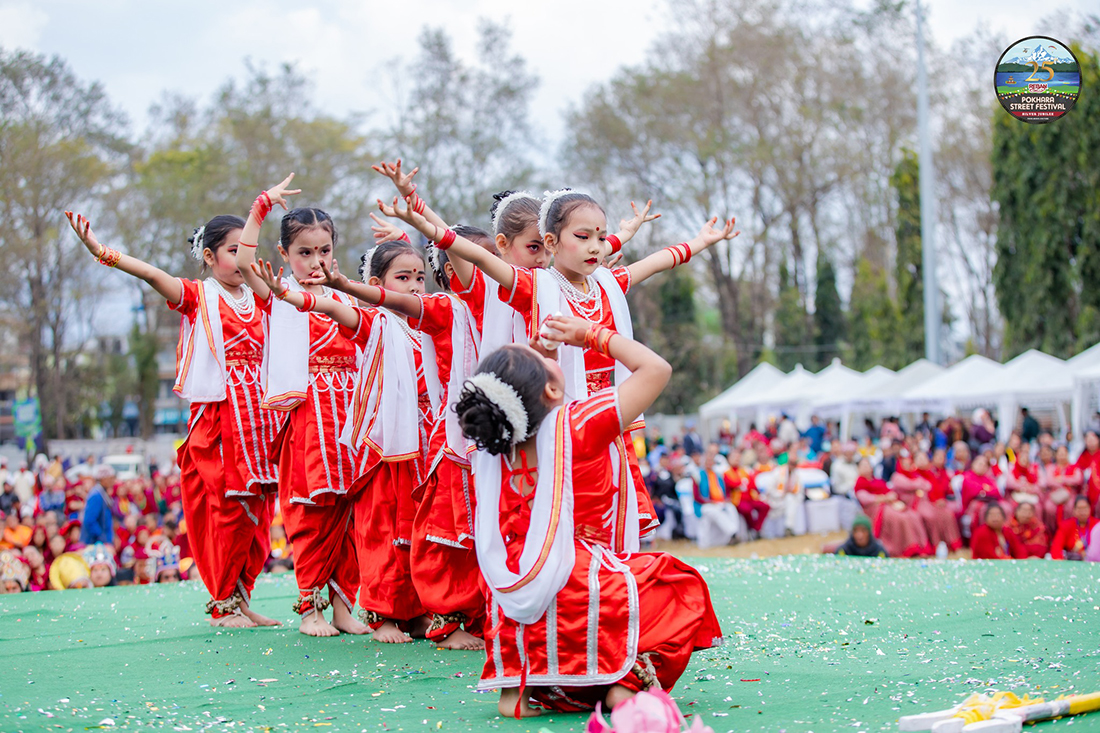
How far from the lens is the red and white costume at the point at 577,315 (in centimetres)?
393

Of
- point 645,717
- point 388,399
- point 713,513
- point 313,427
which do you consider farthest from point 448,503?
point 713,513

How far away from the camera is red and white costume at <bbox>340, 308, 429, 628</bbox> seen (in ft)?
15.7

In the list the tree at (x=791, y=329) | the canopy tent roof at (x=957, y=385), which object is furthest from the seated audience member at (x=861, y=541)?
the tree at (x=791, y=329)

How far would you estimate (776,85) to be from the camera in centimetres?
3198

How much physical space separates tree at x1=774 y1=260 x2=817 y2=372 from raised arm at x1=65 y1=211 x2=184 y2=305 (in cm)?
3261

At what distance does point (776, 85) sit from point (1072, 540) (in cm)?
2418

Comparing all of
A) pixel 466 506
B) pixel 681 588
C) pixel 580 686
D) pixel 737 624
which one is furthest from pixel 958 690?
pixel 466 506

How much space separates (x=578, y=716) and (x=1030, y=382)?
16409mm

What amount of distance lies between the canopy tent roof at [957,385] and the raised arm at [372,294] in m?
16.1

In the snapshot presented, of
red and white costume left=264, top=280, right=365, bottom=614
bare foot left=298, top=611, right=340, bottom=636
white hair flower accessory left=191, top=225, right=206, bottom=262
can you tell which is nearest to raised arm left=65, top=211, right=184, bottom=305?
white hair flower accessory left=191, top=225, right=206, bottom=262

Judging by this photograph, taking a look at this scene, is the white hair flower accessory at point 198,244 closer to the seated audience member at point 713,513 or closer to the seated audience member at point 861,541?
the seated audience member at point 861,541

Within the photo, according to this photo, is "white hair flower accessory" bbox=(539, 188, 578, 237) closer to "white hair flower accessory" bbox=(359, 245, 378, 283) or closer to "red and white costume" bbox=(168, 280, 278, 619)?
"white hair flower accessory" bbox=(359, 245, 378, 283)

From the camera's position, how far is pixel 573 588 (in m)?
3.21

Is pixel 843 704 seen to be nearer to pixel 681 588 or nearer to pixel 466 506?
pixel 681 588
